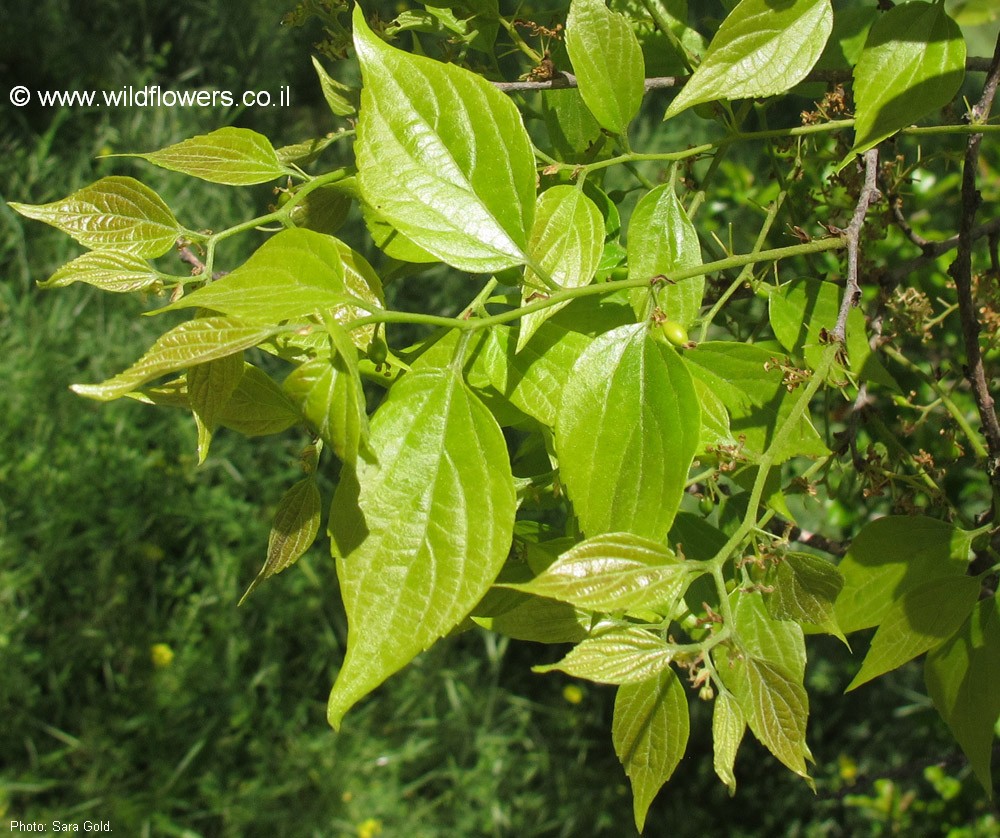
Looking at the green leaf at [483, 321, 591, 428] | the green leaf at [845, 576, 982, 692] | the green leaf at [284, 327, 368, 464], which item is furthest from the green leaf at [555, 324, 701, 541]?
the green leaf at [845, 576, 982, 692]

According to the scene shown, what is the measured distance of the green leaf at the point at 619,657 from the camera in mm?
519

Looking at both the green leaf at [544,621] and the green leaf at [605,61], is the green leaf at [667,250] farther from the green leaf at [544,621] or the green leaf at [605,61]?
the green leaf at [544,621]

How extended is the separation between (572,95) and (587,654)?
507 millimetres

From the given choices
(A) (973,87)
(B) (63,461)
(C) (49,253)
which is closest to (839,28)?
(A) (973,87)

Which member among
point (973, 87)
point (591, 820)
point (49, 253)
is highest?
point (973, 87)

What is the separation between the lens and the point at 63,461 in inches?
93.0

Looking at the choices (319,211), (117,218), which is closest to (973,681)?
(319,211)

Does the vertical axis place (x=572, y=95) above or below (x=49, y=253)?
above

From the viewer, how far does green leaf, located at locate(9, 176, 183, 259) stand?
0.68 meters

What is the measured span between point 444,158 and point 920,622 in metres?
0.48

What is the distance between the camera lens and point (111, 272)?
651mm

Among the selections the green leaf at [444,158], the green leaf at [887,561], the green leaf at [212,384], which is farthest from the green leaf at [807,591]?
the green leaf at [212,384]

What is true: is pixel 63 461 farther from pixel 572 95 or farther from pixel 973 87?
pixel 973 87

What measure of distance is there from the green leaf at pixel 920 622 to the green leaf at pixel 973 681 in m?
0.03
